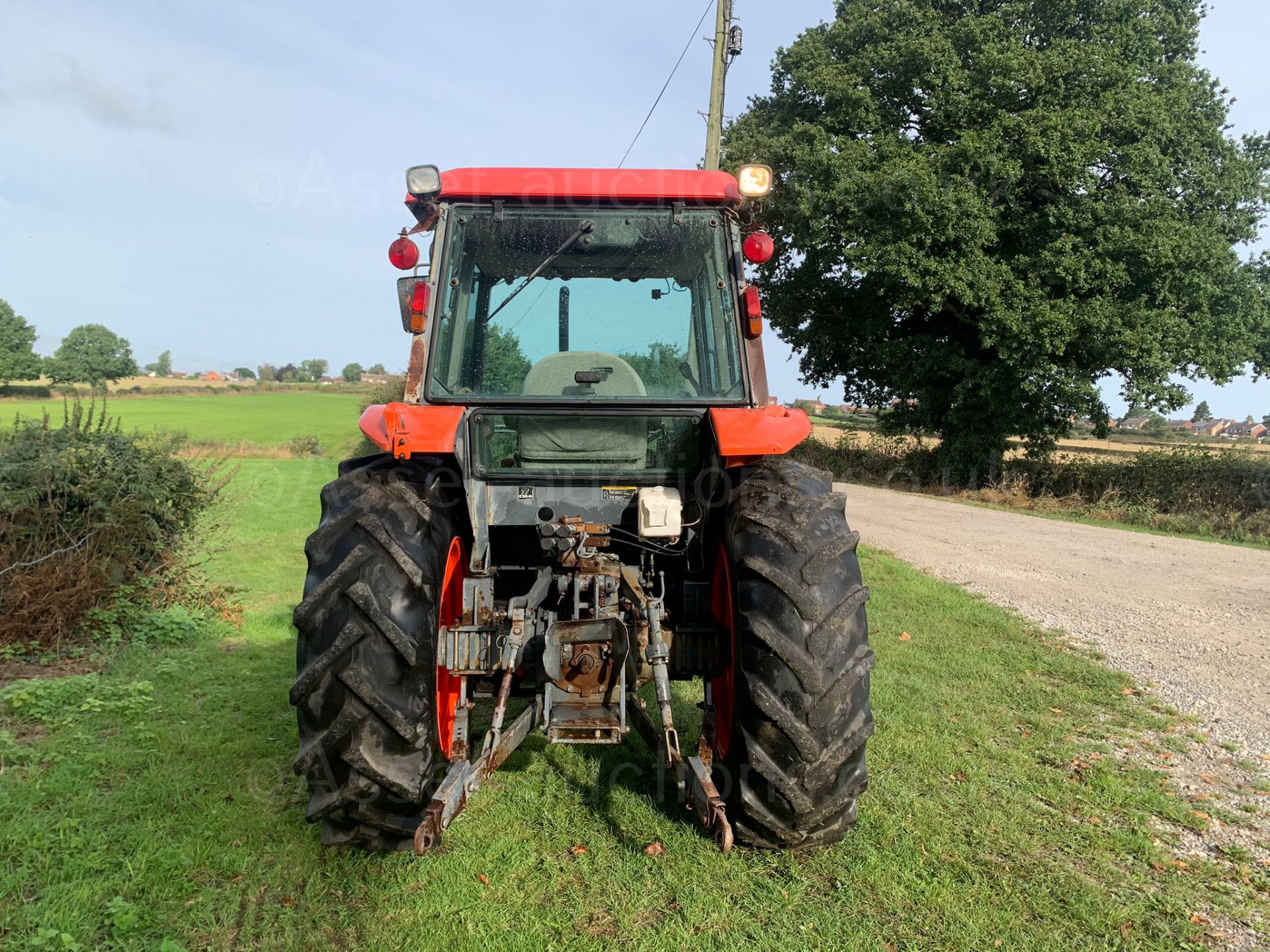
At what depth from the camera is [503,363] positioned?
11.4 feet

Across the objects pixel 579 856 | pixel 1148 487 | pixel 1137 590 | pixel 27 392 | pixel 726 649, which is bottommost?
pixel 579 856

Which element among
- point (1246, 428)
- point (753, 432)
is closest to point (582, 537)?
point (753, 432)

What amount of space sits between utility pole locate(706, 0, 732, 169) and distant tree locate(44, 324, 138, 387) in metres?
37.4

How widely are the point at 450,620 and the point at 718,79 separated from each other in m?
10.8

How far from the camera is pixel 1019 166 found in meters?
16.0

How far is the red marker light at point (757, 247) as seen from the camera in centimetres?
340

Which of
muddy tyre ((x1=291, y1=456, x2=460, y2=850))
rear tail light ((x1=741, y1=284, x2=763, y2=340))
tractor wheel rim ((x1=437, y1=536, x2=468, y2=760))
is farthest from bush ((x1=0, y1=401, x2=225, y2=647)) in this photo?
rear tail light ((x1=741, y1=284, x2=763, y2=340))

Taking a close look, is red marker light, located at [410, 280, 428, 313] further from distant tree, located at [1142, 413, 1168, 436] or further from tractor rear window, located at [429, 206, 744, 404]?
distant tree, located at [1142, 413, 1168, 436]

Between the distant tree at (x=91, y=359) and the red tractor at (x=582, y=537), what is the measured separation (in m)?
42.8

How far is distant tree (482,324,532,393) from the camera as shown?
341 centimetres

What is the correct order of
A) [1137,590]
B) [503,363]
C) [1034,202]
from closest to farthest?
[503,363], [1137,590], [1034,202]

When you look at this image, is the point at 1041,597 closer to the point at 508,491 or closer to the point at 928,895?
the point at 928,895

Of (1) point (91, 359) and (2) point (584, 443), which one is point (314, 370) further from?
(2) point (584, 443)

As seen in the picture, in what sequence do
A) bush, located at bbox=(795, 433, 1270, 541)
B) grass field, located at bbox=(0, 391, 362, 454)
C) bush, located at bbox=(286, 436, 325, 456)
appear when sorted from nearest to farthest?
bush, located at bbox=(795, 433, 1270, 541)
bush, located at bbox=(286, 436, 325, 456)
grass field, located at bbox=(0, 391, 362, 454)
